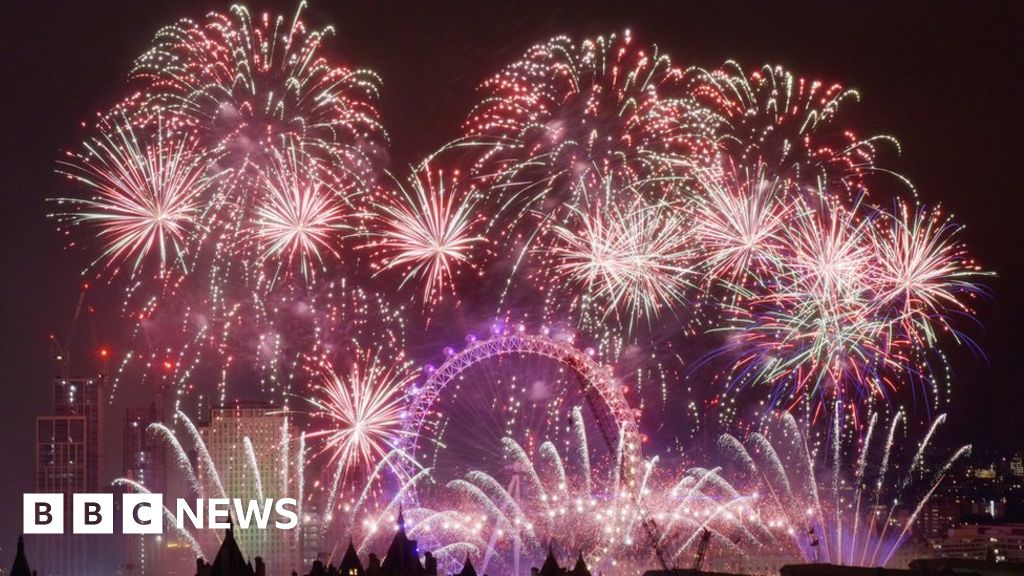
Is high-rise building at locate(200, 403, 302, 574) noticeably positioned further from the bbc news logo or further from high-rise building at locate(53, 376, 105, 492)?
high-rise building at locate(53, 376, 105, 492)

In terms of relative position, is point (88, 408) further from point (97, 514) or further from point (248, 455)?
point (97, 514)

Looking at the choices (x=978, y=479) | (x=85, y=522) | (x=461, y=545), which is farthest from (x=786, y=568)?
(x=978, y=479)

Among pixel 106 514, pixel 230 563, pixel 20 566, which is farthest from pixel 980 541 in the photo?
pixel 20 566

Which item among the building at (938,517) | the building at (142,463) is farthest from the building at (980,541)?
the building at (142,463)

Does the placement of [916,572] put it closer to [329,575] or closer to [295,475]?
[329,575]

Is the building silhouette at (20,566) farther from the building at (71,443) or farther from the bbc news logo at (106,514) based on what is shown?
the building at (71,443)

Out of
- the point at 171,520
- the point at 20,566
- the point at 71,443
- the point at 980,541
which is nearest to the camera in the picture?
the point at 20,566
